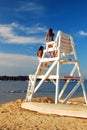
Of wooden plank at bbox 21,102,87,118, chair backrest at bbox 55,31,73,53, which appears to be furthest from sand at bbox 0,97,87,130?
chair backrest at bbox 55,31,73,53

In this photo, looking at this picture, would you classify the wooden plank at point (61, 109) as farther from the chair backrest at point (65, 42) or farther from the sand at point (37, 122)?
the chair backrest at point (65, 42)

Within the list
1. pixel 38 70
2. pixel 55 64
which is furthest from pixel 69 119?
pixel 38 70

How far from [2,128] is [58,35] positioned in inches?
305

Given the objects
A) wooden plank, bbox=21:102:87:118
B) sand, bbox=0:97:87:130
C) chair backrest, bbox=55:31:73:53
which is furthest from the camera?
chair backrest, bbox=55:31:73:53

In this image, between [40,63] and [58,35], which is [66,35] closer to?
[58,35]

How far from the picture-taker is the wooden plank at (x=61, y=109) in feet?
51.6

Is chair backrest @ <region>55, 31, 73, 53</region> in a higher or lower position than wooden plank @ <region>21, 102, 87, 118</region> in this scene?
higher

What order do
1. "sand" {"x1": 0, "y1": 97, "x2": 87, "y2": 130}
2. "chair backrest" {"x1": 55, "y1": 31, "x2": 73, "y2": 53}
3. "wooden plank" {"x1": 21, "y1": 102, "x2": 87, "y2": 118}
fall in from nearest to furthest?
1. "sand" {"x1": 0, "y1": 97, "x2": 87, "y2": 130}
2. "wooden plank" {"x1": 21, "y1": 102, "x2": 87, "y2": 118}
3. "chair backrest" {"x1": 55, "y1": 31, "x2": 73, "y2": 53}

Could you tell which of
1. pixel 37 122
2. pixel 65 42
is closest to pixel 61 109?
pixel 37 122

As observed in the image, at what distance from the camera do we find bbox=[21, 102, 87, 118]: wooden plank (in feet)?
51.6

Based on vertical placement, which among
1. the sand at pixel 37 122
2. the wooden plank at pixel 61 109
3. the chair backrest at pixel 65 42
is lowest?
the sand at pixel 37 122

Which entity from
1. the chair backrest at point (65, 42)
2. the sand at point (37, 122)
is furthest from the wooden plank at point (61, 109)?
the chair backrest at point (65, 42)

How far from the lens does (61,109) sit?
1669 cm

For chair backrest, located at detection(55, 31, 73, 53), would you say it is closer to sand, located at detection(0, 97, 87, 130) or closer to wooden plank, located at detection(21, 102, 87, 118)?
wooden plank, located at detection(21, 102, 87, 118)
